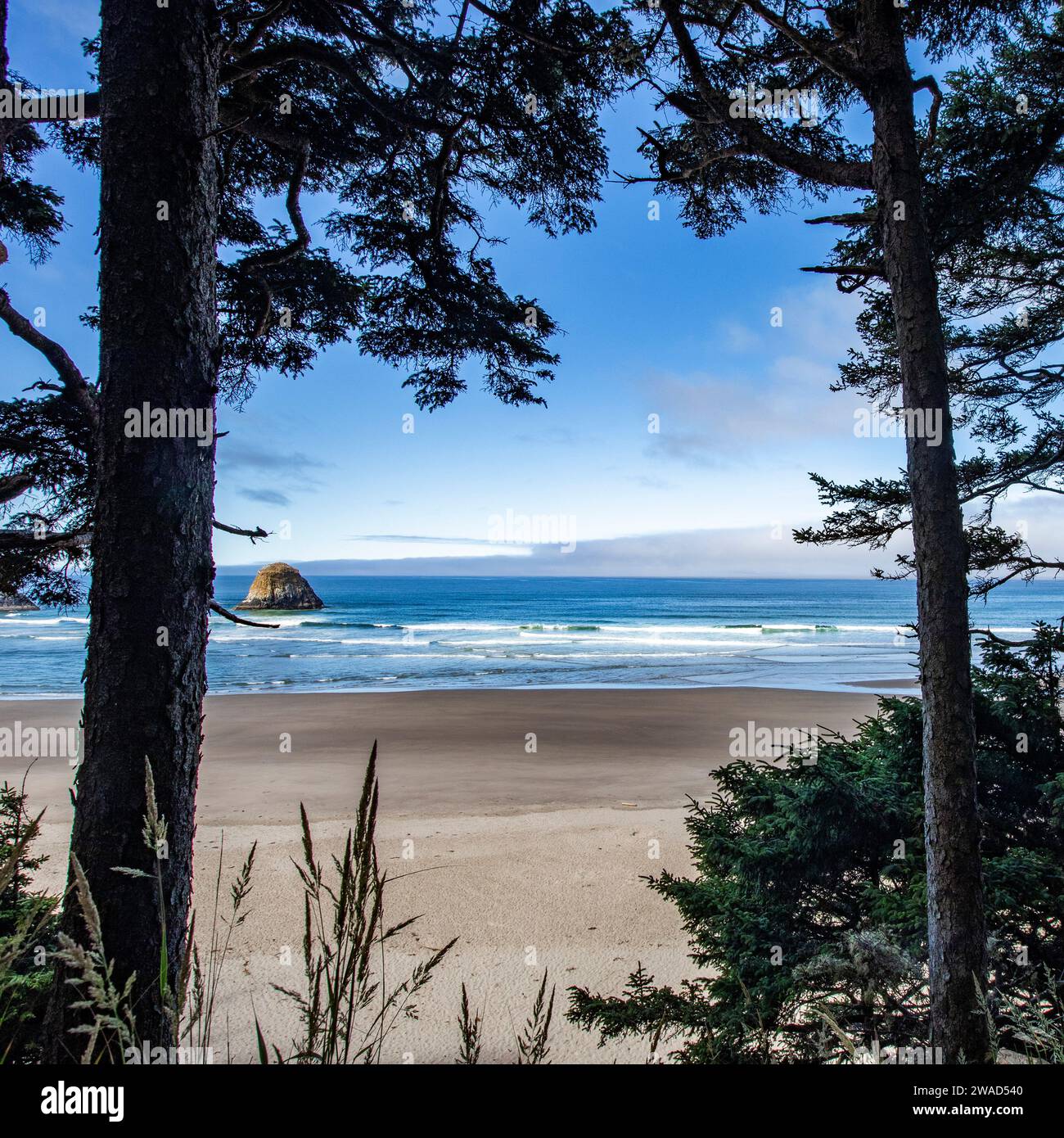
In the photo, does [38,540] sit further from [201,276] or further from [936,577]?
[936,577]

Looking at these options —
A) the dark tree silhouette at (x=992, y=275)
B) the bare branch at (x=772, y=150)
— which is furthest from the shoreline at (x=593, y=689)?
the bare branch at (x=772, y=150)

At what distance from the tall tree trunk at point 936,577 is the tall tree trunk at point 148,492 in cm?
289

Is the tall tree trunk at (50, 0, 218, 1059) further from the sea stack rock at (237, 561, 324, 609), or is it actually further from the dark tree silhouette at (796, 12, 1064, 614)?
the sea stack rock at (237, 561, 324, 609)

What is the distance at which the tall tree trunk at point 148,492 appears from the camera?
2193 mm

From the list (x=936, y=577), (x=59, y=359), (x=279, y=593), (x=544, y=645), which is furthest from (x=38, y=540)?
(x=279, y=593)

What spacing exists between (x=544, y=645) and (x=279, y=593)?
3401cm

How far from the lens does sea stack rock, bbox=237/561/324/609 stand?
5903cm

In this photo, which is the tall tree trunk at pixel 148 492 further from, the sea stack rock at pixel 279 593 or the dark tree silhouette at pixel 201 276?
the sea stack rock at pixel 279 593

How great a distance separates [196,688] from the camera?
2.40m

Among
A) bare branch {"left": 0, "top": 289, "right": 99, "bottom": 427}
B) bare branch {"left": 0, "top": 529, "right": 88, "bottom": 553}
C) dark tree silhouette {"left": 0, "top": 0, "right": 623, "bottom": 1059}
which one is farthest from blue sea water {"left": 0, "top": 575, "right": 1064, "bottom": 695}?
dark tree silhouette {"left": 0, "top": 0, "right": 623, "bottom": 1059}

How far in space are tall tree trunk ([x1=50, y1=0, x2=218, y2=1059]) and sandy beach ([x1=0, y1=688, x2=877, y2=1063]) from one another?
671 mm

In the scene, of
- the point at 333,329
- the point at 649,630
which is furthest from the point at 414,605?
the point at 333,329

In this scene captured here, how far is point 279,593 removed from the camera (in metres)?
59.5
